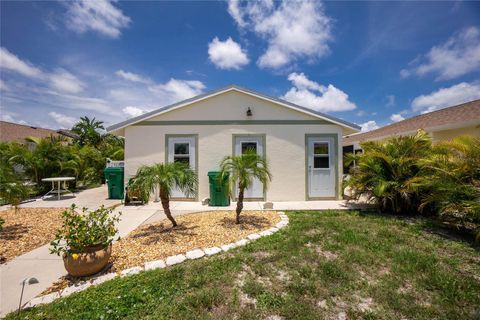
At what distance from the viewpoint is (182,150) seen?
833 cm

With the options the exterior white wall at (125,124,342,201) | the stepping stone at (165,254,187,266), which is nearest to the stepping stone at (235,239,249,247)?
the stepping stone at (165,254,187,266)

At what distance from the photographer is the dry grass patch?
380 cm

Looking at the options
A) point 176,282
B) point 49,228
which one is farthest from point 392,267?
point 49,228

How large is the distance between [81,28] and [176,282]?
8.42 m

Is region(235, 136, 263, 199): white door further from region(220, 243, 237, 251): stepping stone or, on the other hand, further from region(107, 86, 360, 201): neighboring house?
region(220, 243, 237, 251): stepping stone

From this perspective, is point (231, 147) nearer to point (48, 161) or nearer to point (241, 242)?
point (241, 242)

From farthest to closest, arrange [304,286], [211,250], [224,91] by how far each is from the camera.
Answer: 1. [224,91]
2. [211,250]
3. [304,286]

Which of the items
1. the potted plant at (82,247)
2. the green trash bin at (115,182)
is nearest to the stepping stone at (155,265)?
the potted plant at (82,247)

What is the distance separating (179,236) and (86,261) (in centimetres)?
185

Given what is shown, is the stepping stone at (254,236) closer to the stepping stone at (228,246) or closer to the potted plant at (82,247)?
the stepping stone at (228,246)

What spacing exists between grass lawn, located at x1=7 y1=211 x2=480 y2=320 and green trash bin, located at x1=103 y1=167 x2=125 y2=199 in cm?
667

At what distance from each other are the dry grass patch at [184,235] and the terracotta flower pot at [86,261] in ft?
1.08

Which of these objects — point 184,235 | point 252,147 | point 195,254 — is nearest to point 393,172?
point 252,147

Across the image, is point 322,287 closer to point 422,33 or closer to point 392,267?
point 392,267
